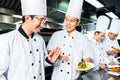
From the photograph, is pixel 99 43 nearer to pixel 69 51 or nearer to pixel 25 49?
pixel 69 51

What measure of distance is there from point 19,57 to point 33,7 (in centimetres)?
52

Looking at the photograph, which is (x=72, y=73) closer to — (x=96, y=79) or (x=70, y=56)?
(x=70, y=56)

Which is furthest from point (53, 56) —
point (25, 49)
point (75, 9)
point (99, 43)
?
point (99, 43)

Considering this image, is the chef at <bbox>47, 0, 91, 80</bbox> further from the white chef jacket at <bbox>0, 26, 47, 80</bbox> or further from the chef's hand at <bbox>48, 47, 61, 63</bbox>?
the white chef jacket at <bbox>0, 26, 47, 80</bbox>

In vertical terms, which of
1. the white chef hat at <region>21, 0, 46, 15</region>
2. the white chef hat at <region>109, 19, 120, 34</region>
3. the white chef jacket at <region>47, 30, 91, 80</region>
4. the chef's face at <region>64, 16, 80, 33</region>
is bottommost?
the white chef jacket at <region>47, 30, 91, 80</region>

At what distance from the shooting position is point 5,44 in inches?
73.7

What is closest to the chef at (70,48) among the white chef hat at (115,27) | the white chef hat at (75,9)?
the white chef hat at (75,9)

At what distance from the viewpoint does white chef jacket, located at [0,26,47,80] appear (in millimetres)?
1874

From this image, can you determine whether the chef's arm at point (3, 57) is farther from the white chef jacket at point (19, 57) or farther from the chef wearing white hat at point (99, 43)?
the chef wearing white hat at point (99, 43)

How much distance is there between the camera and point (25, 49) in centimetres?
204

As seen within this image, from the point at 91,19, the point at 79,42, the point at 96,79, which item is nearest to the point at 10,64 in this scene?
the point at 96,79

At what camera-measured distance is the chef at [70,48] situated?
9.13 ft

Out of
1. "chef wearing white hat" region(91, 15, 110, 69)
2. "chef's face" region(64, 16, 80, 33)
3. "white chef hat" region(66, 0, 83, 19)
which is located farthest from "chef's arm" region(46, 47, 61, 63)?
"chef wearing white hat" region(91, 15, 110, 69)

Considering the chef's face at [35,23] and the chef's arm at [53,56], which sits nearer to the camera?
the chef's face at [35,23]
